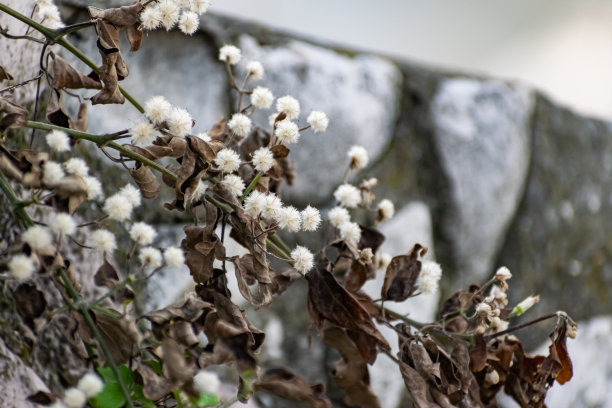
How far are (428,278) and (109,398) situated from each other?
0.31 m

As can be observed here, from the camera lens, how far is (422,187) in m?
1.20

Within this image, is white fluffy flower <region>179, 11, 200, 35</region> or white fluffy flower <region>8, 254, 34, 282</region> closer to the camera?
white fluffy flower <region>8, 254, 34, 282</region>

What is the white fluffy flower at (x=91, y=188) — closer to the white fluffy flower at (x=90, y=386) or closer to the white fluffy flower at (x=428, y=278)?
the white fluffy flower at (x=90, y=386)

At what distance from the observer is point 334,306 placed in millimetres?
569

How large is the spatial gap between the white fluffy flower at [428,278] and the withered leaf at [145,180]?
26cm

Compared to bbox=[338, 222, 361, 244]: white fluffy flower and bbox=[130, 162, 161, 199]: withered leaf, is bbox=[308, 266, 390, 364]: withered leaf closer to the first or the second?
bbox=[338, 222, 361, 244]: white fluffy flower

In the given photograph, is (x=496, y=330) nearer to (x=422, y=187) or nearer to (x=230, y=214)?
(x=230, y=214)

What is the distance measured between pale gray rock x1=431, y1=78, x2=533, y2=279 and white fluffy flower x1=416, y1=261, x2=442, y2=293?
58 cm

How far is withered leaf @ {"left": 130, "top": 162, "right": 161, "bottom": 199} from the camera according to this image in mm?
540

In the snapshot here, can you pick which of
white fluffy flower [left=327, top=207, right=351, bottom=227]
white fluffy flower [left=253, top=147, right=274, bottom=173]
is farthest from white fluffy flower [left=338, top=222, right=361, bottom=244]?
white fluffy flower [left=253, top=147, right=274, bottom=173]

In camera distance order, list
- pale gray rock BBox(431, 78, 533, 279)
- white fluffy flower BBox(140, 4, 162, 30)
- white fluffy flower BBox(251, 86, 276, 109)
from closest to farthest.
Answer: white fluffy flower BBox(140, 4, 162, 30) → white fluffy flower BBox(251, 86, 276, 109) → pale gray rock BBox(431, 78, 533, 279)

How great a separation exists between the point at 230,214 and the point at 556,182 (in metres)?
0.99

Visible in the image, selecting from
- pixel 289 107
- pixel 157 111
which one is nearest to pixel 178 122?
pixel 157 111

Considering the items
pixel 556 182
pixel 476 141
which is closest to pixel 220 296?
pixel 476 141
